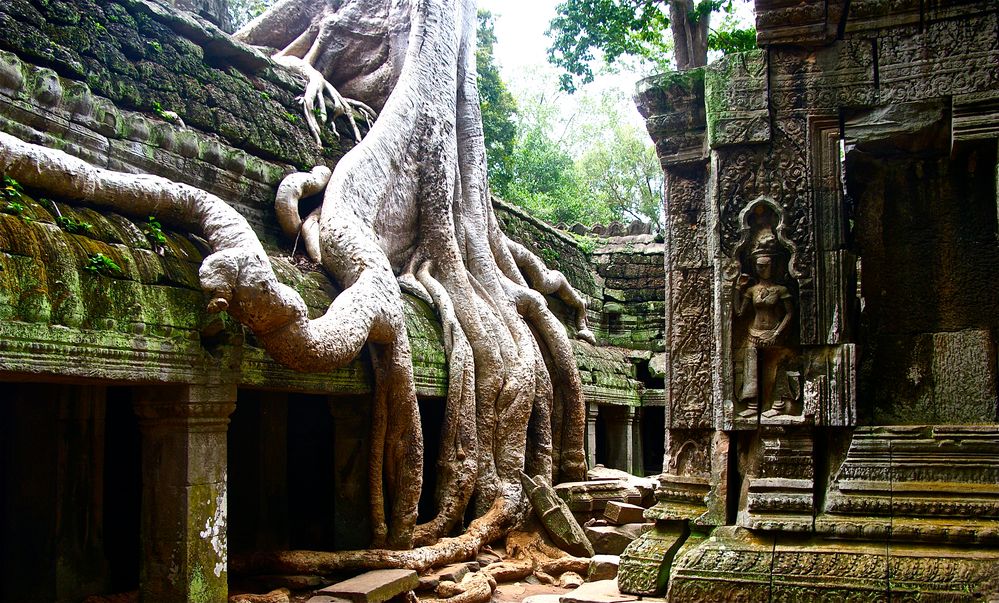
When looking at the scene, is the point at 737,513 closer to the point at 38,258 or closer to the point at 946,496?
the point at 946,496

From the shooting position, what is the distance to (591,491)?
8.95 m

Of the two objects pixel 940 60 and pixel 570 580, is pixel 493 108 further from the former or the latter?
pixel 940 60

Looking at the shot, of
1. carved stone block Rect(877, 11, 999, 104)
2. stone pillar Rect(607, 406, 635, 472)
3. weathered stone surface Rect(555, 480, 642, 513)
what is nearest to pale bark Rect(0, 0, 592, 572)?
weathered stone surface Rect(555, 480, 642, 513)

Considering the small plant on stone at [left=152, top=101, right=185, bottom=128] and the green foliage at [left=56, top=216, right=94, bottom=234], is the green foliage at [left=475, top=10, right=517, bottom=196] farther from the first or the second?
the green foliage at [left=56, top=216, right=94, bottom=234]

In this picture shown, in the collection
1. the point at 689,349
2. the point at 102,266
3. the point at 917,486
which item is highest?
the point at 102,266

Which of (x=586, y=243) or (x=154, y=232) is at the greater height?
(x=586, y=243)

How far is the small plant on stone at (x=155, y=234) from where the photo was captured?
5.09 meters

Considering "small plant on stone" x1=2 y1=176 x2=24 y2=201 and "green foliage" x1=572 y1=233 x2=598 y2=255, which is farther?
"green foliage" x1=572 y1=233 x2=598 y2=255

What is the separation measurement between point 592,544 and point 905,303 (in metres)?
4.11

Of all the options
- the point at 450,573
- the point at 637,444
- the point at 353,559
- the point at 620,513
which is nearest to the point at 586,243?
the point at 637,444

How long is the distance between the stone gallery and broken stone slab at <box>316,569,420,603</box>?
0.12 ft

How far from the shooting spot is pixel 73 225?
15.0 ft

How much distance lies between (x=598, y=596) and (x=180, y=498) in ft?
7.86

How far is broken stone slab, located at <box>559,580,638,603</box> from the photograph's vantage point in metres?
4.91
